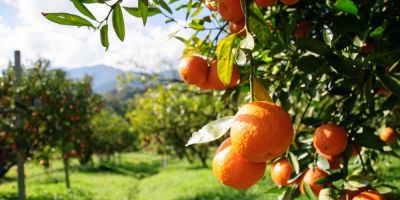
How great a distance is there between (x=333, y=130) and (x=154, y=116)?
46.1ft

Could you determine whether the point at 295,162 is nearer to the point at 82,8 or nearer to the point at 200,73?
the point at 200,73

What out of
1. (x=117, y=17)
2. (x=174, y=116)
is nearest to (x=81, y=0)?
(x=117, y=17)

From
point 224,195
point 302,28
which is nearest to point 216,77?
point 302,28

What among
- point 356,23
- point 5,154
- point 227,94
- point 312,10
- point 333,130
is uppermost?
point 312,10

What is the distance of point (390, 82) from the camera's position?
3.73 ft

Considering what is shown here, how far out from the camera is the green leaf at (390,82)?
3.66 ft

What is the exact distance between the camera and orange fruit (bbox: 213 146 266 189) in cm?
80

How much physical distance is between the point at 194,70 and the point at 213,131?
486 mm

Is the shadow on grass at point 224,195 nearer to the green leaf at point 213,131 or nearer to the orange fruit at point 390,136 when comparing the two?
the orange fruit at point 390,136

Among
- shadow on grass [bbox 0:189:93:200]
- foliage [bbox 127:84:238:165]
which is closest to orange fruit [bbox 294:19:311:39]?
shadow on grass [bbox 0:189:93:200]

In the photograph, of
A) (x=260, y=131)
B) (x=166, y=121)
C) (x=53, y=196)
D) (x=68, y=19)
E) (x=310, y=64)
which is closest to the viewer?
(x=260, y=131)

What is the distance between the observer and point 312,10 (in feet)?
6.10

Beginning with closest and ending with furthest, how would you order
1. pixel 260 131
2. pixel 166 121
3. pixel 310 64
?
pixel 260 131
pixel 310 64
pixel 166 121

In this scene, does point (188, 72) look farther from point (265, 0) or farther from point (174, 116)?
point (174, 116)
